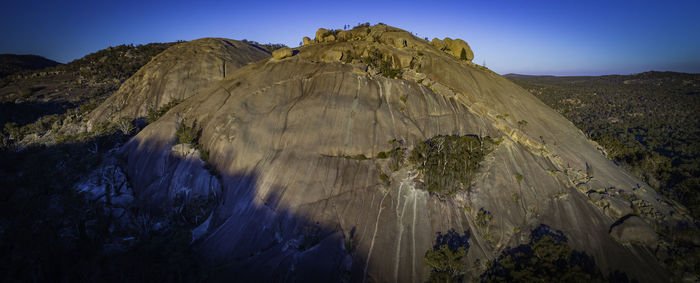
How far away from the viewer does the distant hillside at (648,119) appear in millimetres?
45688

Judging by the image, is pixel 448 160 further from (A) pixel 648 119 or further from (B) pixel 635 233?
(A) pixel 648 119

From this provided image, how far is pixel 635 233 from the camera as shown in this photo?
82.7ft

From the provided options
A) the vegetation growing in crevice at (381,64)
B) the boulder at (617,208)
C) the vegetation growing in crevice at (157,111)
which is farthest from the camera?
the vegetation growing in crevice at (157,111)

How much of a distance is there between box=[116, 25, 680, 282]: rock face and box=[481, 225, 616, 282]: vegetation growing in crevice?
1003mm

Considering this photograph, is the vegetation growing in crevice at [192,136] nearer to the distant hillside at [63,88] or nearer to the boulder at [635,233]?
the distant hillside at [63,88]

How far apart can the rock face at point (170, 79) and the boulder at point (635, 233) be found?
68378 millimetres

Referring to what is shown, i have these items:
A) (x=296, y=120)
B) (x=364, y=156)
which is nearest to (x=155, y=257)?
(x=296, y=120)

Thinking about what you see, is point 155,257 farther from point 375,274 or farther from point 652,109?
point 652,109

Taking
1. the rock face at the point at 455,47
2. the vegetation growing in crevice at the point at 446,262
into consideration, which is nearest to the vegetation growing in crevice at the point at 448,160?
the vegetation growing in crevice at the point at 446,262

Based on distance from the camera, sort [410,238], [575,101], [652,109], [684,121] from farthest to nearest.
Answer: [575,101] < [652,109] < [684,121] < [410,238]

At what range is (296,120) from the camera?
3297 centimetres

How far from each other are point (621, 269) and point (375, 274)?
23913mm

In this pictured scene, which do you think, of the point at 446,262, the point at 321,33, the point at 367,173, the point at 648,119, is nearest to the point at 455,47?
the point at 321,33

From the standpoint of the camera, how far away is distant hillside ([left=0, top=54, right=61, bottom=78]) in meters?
92.2
